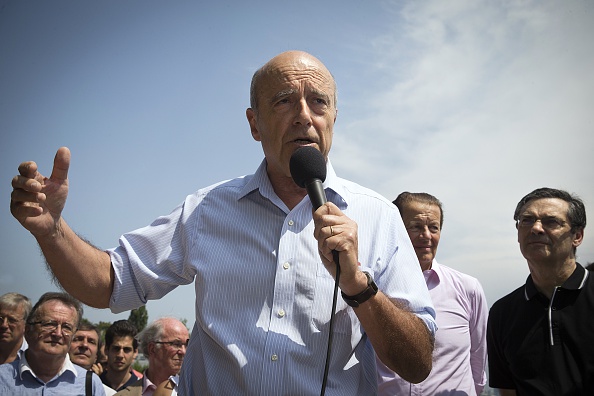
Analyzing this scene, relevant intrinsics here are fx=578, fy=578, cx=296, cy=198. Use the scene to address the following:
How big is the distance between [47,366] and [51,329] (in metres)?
0.36

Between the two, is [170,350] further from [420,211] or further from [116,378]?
[420,211]

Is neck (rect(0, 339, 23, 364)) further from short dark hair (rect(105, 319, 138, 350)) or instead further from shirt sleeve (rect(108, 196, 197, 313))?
shirt sleeve (rect(108, 196, 197, 313))

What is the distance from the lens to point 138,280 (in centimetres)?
265

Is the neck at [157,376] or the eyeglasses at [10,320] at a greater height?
the eyeglasses at [10,320]

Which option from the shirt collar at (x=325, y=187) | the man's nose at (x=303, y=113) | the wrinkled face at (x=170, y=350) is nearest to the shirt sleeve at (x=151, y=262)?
the shirt collar at (x=325, y=187)

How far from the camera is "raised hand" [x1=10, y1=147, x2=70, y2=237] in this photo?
2.15 m

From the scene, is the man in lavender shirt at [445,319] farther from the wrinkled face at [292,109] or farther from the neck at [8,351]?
the neck at [8,351]

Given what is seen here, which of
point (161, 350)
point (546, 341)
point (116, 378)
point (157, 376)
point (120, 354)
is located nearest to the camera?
point (546, 341)

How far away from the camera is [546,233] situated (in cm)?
476

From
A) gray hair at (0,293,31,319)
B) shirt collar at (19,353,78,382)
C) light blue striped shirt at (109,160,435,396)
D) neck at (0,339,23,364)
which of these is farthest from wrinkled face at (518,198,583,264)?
neck at (0,339,23,364)

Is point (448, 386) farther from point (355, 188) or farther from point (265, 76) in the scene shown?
point (265, 76)

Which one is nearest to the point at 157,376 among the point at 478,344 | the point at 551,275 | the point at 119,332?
the point at 119,332

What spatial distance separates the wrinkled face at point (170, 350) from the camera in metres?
6.47

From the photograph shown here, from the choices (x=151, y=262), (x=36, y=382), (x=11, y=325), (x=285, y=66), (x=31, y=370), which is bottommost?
(x=36, y=382)
